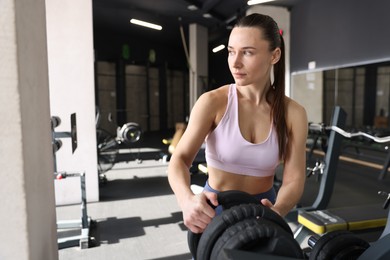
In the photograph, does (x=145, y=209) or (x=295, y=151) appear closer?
(x=295, y=151)

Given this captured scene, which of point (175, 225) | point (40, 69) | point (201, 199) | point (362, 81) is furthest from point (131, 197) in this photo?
point (362, 81)

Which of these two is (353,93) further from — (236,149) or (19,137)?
(19,137)

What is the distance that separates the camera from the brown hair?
902 mm

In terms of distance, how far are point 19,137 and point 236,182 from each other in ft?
2.01

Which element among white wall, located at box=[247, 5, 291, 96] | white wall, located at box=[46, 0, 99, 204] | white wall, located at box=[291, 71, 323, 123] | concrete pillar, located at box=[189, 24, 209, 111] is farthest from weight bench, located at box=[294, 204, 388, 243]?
concrete pillar, located at box=[189, 24, 209, 111]

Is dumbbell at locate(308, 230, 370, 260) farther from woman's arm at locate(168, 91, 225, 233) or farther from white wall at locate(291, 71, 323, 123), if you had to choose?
white wall at locate(291, 71, 323, 123)

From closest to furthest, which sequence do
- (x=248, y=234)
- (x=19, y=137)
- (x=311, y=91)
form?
(x=248, y=234)
(x=19, y=137)
(x=311, y=91)

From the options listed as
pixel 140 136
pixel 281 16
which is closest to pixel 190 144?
pixel 140 136

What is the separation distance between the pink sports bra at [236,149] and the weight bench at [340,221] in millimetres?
1515

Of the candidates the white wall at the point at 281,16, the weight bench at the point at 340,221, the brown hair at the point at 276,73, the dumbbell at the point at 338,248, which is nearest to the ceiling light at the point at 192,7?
the white wall at the point at 281,16

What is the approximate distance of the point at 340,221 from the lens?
2340mm

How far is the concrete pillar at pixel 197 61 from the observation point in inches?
357

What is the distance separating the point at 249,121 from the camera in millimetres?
996

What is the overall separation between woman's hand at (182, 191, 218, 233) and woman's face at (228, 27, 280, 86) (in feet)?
1.14
